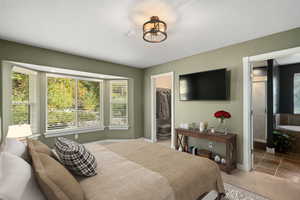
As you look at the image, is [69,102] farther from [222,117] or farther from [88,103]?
[222,117]

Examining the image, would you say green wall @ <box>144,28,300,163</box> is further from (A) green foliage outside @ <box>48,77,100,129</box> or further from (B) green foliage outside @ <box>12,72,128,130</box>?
(A) green foliage outside @ <box>48,77,100,129</box>

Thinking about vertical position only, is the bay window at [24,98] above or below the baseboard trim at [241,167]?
above

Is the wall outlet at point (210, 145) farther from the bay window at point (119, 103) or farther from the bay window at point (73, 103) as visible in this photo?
the bay window at point (73, 103)

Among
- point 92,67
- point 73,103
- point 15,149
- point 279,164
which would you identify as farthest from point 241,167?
point 73,103

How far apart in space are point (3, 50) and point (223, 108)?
Answer: 4431mm

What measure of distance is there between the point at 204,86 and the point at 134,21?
6.84ft

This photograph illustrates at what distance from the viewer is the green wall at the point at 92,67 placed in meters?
2.79

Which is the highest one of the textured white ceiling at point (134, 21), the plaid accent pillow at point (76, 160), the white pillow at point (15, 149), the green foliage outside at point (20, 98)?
the textured white ceiling at point (134, 21)

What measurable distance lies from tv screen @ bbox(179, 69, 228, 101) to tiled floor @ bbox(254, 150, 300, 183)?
160cm

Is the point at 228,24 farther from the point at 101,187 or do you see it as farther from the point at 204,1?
the point at 101,187

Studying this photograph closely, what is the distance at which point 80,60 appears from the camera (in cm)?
366

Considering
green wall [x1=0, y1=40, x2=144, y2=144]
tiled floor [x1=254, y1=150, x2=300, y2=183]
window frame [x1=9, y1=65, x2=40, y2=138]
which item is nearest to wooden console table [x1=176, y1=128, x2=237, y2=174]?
tiled floor [x1=254, y1=150, x2=300, y2=183]

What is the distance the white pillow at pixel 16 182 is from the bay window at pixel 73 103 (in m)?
3.20

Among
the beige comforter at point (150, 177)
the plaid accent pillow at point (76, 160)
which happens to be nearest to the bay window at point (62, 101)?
the plaid accent pillow at point (76, 160)
